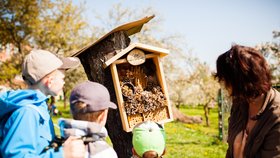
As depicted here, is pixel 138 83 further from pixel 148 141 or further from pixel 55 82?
pixel 55 82

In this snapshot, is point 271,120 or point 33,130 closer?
point 33,130

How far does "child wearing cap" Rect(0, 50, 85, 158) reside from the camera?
1791mm

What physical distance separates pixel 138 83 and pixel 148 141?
96cm

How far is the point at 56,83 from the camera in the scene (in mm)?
2121

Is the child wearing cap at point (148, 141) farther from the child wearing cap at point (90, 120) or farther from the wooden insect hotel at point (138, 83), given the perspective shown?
the wooden insect hotel at point (138, 83)

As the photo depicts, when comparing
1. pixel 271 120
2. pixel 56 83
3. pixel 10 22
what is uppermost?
pixel 10 22

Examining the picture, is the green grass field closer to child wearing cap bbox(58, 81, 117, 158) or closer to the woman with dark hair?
the woman with dark hair

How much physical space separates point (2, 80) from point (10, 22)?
334 centimetres

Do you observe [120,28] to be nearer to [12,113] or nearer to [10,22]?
[12,113]

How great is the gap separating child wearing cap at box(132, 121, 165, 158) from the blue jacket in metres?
0.70

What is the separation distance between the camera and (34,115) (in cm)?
188

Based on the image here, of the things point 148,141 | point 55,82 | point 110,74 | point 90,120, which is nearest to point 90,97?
point 90,120

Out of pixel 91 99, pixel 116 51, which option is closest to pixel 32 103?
pixel 91 99

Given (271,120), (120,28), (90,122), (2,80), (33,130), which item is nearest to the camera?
(33,130)
